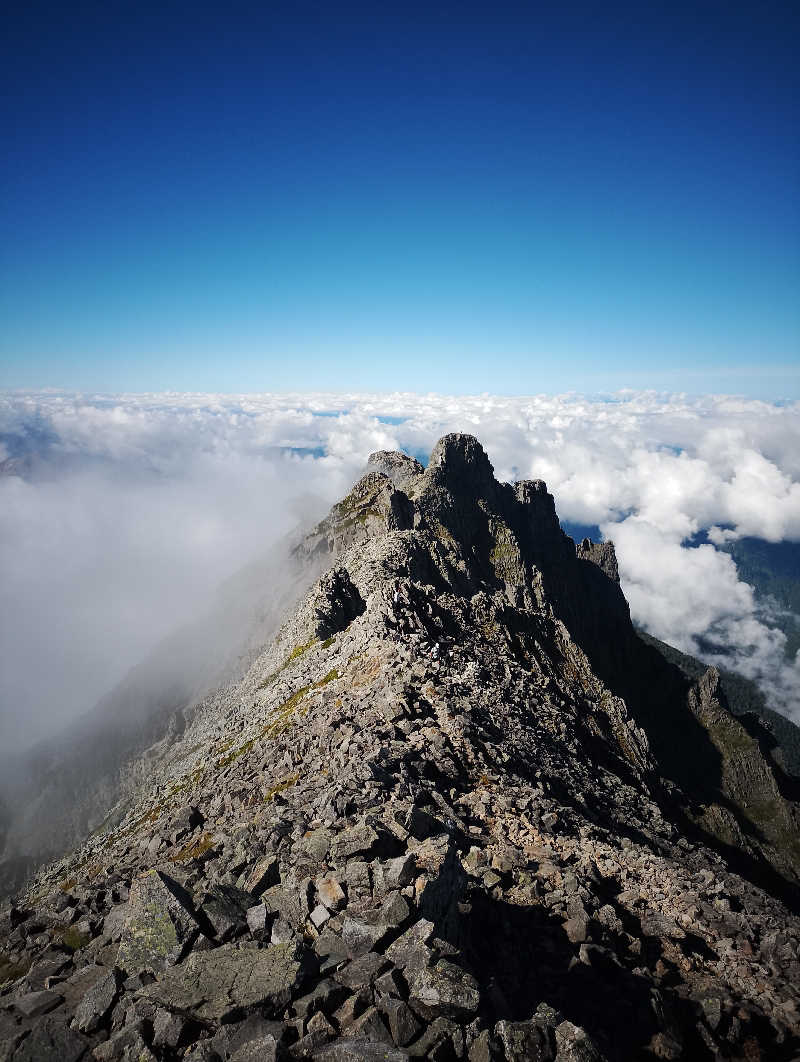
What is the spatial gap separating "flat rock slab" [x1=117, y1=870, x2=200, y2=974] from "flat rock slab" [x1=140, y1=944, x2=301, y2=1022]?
2.29ft

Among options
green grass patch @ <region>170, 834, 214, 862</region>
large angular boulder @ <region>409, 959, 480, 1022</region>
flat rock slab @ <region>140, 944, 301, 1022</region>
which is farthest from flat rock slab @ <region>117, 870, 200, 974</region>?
green grass patch @ <region>170, 834, 214, 862</region>

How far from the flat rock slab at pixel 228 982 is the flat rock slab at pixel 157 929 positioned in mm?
699

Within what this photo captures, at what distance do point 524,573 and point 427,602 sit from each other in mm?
89369

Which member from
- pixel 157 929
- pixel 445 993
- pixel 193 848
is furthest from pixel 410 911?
pixel 193 848

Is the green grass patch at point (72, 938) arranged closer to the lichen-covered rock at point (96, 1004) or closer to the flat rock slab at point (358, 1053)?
the lichen-covered rock at point (96, 1004)

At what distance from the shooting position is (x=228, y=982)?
14141mm

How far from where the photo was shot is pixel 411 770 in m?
28.2

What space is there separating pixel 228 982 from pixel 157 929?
11.7ft

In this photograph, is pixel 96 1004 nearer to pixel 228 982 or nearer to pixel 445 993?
pixel 228 982

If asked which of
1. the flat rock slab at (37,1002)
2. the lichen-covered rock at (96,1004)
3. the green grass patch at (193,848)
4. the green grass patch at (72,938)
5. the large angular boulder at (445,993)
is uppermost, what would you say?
the large angular boulder at (445,993)

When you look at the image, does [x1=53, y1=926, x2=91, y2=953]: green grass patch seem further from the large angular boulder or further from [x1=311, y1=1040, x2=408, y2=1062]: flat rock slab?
the large angular boulder

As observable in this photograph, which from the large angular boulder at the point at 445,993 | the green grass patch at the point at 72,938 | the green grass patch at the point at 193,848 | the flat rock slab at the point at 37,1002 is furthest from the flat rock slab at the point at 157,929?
the green grass patch at the point at 193,848

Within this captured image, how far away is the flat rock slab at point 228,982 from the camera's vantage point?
13.4m

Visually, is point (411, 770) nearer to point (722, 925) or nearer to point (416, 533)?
point (722, 925)
